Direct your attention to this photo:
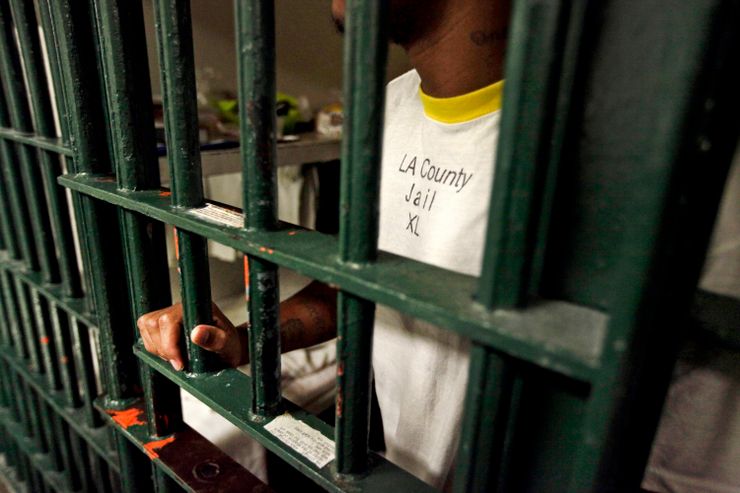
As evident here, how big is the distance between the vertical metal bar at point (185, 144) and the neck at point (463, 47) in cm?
45

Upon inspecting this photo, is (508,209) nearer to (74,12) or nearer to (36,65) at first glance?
(74,12)

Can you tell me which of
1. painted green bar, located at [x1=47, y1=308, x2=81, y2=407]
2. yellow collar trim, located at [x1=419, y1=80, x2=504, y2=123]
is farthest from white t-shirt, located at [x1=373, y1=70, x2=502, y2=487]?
painted green bar, located at [x1=47, y1=308, x2=81, y2=407]

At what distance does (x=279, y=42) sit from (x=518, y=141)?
85.6 inches

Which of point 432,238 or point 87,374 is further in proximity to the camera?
point 87,374

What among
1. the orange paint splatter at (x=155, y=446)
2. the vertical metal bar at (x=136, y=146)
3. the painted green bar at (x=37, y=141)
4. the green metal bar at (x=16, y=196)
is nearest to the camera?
the vertical metal bar at (x=136, y=146)

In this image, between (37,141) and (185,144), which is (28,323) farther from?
(185,144)

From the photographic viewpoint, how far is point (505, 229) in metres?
0.32

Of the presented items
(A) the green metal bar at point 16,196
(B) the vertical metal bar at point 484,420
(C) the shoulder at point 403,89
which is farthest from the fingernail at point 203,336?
(A) the green metal bar at point 16,196

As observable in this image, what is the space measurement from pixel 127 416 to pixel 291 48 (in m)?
1.96

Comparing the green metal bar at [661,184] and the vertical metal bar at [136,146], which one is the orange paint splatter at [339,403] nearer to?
the green metal bar at [661,184]

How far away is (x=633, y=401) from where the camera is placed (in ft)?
1.09

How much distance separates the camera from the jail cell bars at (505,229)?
28cm

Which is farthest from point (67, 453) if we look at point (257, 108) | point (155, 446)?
point (257, 108)

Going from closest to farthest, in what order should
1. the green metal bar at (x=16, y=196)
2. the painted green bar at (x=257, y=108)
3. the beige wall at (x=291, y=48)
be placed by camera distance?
the painted green bar at (x=257, y=108) < the green metal bar at (x=16, y=196) < the beige wall at (x=291, y=48)
